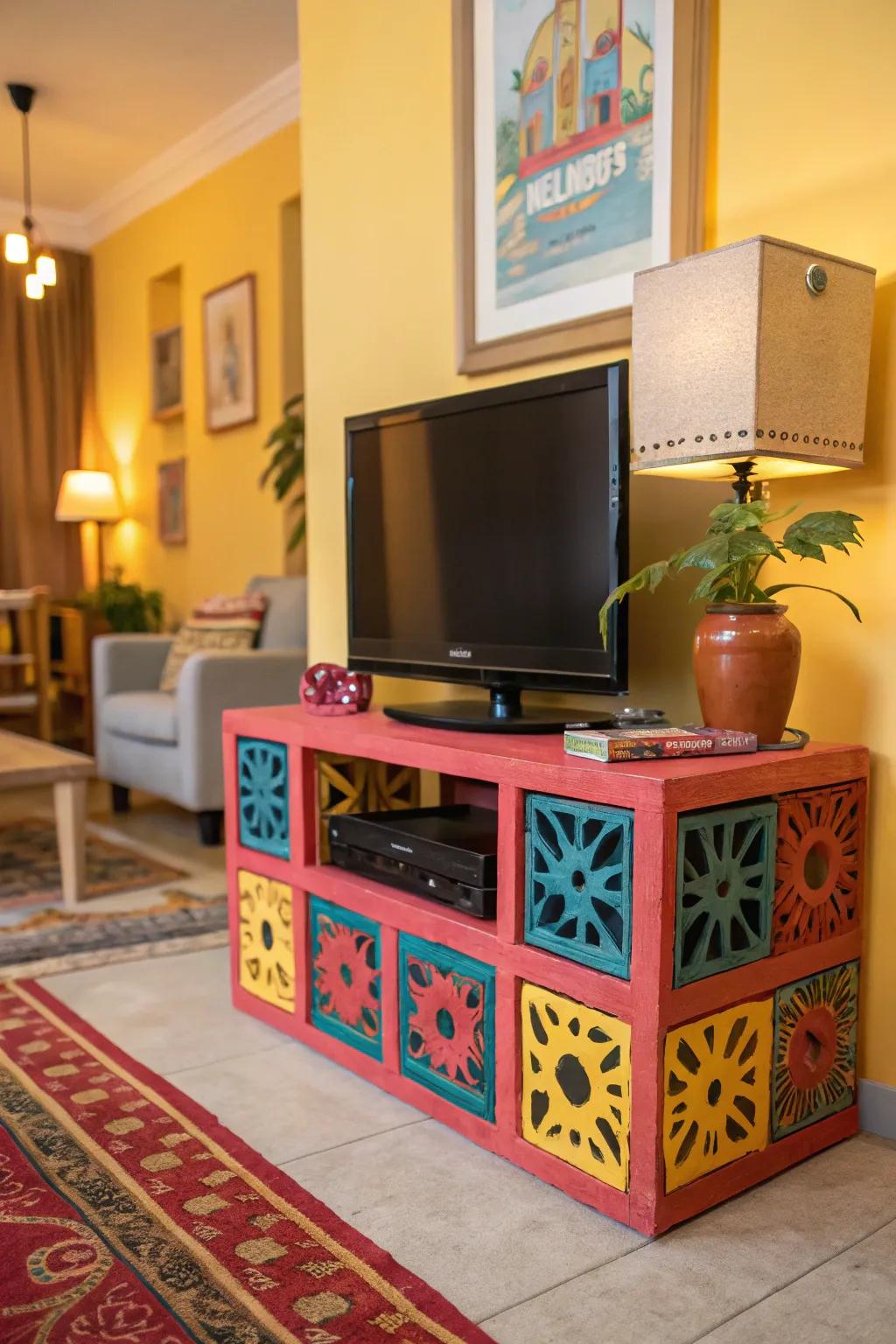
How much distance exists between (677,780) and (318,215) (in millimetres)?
2016

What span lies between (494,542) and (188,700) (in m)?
1.87

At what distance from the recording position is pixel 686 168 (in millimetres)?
1869

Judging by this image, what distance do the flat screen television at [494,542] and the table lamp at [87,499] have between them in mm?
3808

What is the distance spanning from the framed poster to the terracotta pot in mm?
689

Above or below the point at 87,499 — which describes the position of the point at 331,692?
below

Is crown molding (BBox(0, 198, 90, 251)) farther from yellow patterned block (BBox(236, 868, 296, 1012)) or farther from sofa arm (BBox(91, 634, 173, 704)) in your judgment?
yellow patterned block (BBox(236, 868, 296, 1012))

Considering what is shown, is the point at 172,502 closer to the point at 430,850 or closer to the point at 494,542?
the point at 494,542

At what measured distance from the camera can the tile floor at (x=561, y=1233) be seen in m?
1.25

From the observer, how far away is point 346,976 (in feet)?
6.36

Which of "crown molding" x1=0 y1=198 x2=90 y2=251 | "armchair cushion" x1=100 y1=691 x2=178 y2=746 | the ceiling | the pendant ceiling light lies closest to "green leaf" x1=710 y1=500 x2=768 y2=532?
"armchair cushion" x1=100 y1=691 x2=178 y2=746

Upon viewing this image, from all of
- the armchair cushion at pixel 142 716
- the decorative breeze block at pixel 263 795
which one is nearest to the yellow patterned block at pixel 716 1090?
the decorative breeze block at pixel 263 795

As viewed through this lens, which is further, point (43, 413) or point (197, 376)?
point (43, 413)

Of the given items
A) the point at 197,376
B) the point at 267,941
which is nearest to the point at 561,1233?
the point at 267,941

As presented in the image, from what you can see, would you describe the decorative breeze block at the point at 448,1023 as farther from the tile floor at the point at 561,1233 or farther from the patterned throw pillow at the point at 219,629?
the patterned throw pillow at the point at 219,629
